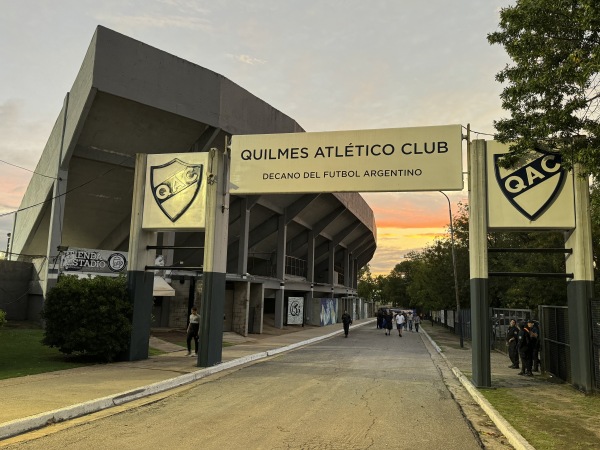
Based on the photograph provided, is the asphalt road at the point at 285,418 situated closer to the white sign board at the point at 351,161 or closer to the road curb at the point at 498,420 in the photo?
the road curb at the point at 498,420

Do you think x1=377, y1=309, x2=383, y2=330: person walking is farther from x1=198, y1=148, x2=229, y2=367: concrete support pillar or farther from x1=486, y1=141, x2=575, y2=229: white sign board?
x1=486, y1=141, x2=575, y2=229: white sign board

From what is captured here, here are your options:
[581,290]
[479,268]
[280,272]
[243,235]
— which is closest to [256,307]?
[243,235]

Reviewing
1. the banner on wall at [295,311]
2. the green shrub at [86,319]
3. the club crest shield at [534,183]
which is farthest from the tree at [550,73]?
the banner on wall at [295,311]

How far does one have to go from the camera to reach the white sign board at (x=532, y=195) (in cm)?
1210

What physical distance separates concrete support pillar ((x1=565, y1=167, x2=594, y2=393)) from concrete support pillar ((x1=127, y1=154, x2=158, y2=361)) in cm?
1235

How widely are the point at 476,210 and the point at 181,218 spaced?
29.0 feet

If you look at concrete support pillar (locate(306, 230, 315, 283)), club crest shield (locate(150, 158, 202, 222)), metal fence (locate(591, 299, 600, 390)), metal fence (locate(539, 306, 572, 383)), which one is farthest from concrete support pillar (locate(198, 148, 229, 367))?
concrete support pillar (locate(306, 230, 315, 283))

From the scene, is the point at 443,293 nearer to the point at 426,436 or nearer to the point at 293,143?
the point at 293,143

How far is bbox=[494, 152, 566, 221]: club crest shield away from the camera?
12188 millimetres

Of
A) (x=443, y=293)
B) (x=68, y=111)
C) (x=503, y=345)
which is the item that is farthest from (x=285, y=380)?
(x=443, y=293)

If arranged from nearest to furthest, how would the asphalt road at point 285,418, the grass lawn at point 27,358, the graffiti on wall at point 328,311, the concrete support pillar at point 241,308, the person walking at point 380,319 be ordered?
1. the asphalt road at point 285,418
2. the grass lawn at point 27,358
3. the concrete support pillar at point 241,308
4. the person walking at point 380,319
5. the graffiti on wall at point 328,311

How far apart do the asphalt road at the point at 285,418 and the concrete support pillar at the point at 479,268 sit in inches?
47.2

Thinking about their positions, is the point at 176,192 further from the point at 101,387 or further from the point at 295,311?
the point at 295,311

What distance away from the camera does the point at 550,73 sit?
10.2 meters
